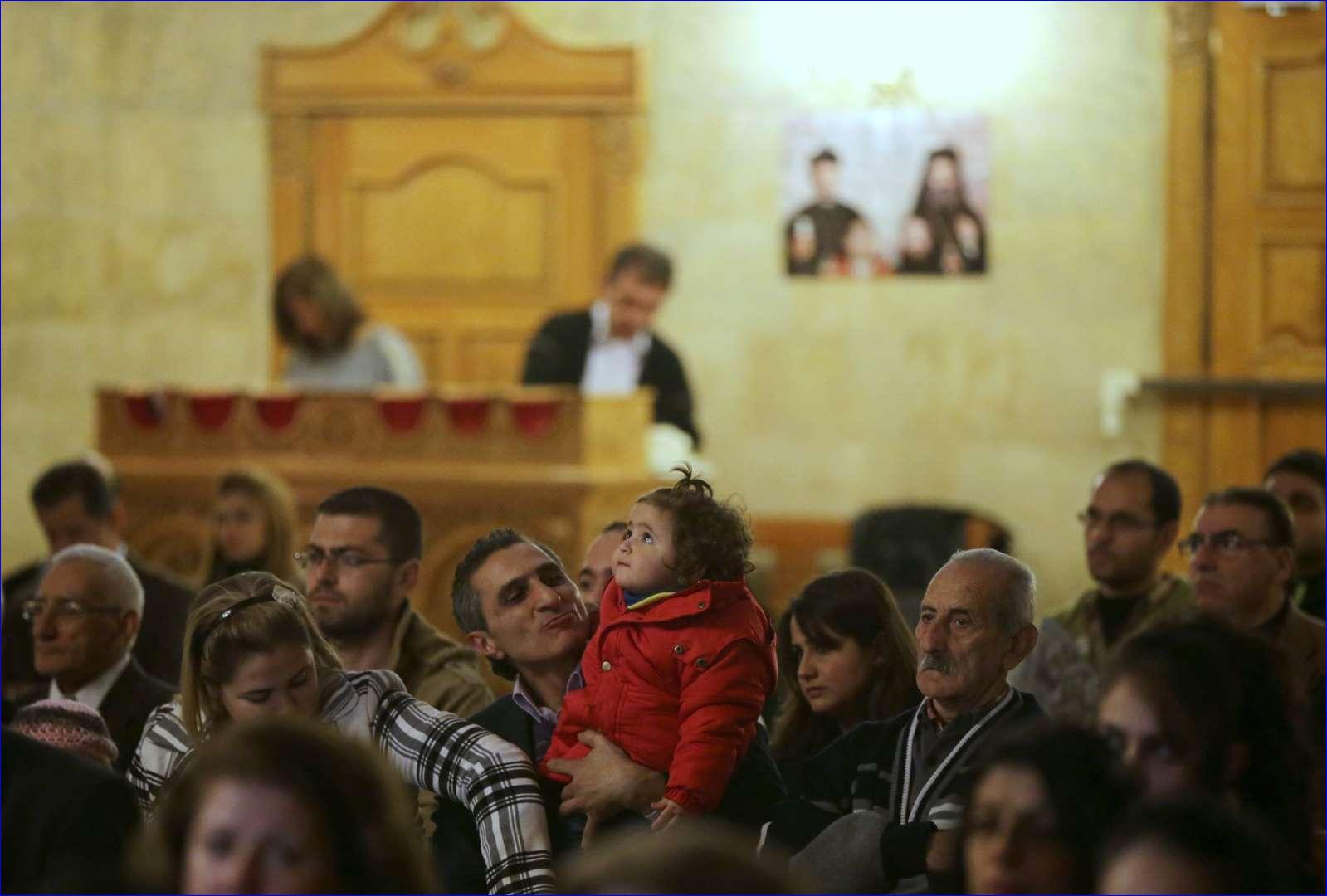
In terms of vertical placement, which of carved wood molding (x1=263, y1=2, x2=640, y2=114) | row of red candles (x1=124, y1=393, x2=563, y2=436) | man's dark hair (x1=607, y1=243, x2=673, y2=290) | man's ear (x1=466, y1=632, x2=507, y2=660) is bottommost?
man's ear (x1=466, y1=632, x2=507, y2=660)

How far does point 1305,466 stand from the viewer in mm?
5684

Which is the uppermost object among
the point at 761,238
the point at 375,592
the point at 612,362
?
the point at 761,238

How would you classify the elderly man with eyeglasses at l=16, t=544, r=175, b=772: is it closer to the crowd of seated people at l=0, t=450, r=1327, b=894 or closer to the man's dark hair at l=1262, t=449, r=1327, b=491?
the crowd of seated people at l=0, t=450, r=1327, b=894

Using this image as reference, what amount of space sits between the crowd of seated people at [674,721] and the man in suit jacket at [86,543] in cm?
2

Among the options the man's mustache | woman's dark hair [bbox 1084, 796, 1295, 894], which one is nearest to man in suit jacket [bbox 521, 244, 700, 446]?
the man's mustache

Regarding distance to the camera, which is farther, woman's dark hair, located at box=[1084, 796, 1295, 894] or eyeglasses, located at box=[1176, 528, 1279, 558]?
eyeglasses, located at box=[1176, 528, 1279, 558]

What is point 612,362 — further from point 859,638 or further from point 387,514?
point 859,638

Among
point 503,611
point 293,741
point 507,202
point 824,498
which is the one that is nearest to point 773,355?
point 824,498

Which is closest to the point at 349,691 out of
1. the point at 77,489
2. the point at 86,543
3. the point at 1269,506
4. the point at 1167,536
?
the point at 1269,506

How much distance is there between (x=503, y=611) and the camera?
348 centimetres

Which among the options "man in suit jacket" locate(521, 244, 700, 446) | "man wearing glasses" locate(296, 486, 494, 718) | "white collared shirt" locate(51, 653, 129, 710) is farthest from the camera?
"man in suit jacket" locate(521, 244, 700, 446)

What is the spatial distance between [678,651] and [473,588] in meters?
0.45

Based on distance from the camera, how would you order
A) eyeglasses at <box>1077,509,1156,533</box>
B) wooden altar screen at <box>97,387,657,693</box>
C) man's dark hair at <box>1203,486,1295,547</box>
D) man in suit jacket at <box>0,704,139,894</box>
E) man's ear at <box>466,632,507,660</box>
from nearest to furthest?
1. man in suit jacket at <box>0,704,139,894</box>
2. man's ear at <box>466,632,507,660</box>
3. man's dark hair at <box>1203,486,1295,547</box>
4. eyeglasses at <box>1077,509,1156,533</box>
5. wooden altar screen at <box>97,387,657,693</box>

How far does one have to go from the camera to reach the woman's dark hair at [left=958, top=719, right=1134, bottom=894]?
215 centimetres
